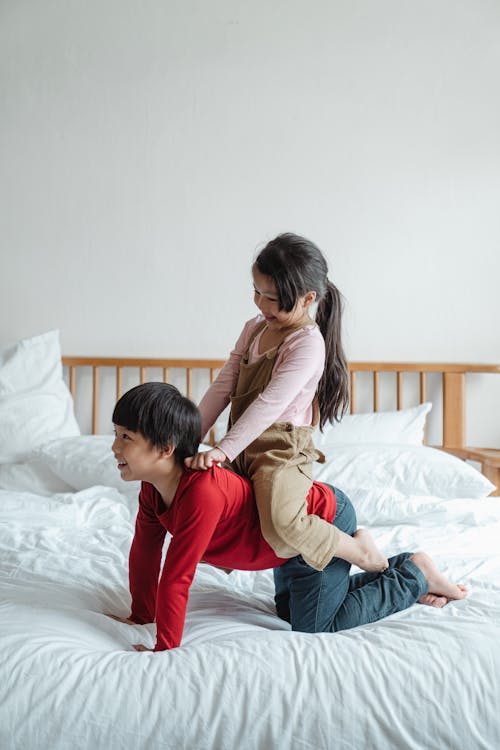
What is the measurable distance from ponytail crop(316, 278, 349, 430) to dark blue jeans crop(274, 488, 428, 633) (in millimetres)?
195

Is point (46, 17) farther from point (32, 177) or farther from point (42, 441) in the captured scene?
point (42, 441)

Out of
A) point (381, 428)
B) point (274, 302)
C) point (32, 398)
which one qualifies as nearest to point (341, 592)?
point (274, 302)

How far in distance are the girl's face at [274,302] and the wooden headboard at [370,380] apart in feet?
4.25

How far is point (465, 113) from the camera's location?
8.59ft

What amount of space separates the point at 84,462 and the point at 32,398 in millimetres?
394

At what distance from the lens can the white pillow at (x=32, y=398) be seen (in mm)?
2254

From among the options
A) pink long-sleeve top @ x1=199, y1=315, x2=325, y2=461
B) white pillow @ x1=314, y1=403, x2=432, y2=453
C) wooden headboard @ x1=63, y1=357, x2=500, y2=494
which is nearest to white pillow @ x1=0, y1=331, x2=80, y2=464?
wooden headboard @ x1=63, y1=357, x2=500, y2=494

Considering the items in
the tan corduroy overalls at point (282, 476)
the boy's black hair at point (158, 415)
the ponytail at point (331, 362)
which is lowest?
the tan corduroy overalls at point (282, 476)

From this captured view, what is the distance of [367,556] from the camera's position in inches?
47.6

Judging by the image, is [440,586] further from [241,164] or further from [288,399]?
[241,164]

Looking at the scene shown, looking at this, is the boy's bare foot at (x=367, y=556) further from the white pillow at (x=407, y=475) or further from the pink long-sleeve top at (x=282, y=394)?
the white pillow at (x=407, y=475)

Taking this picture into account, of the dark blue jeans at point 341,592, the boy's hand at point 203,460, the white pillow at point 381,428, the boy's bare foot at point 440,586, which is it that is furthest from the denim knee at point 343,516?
the white pillow at point 381,428

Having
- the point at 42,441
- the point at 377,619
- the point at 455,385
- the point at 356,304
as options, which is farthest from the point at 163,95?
the point at 377,619

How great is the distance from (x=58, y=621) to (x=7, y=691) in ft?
0.64
